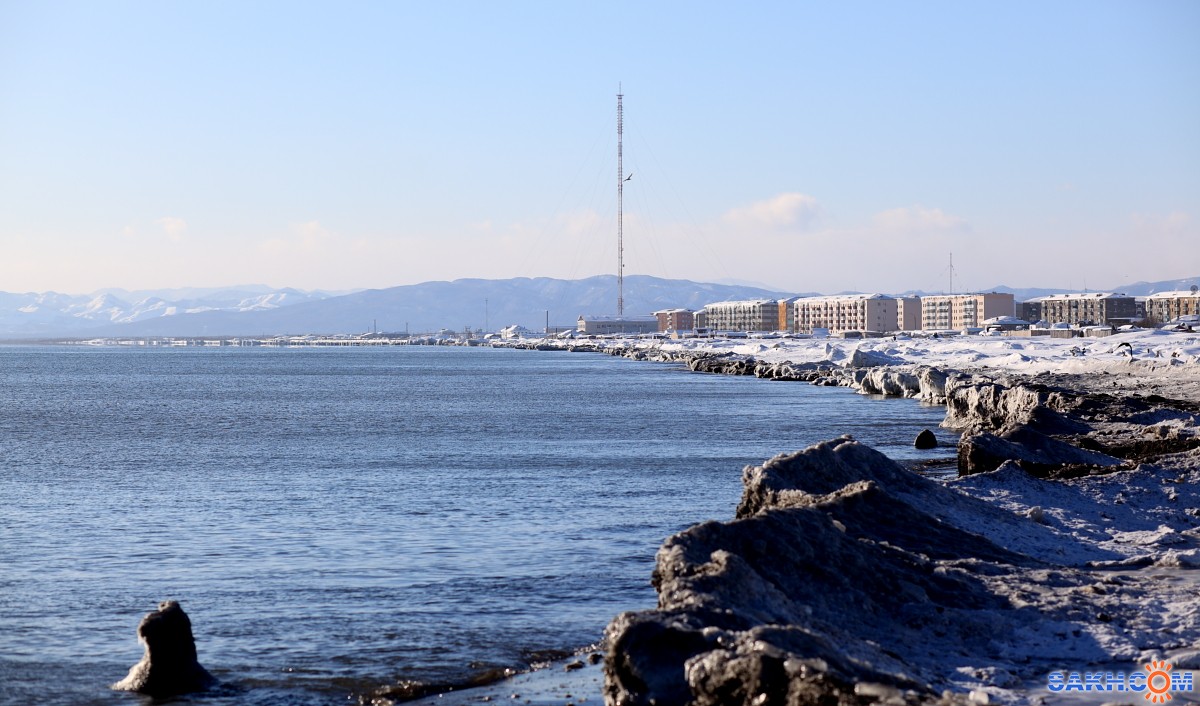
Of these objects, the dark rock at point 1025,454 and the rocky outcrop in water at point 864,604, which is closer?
the rocky outcrop in water at point 864,604

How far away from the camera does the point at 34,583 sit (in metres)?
15.1

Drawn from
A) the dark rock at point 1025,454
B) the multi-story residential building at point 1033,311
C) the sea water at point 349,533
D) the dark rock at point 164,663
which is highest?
the multi-story residential building at point 1033,311

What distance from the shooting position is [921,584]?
37.9 ft

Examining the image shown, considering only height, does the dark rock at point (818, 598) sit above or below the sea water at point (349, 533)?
above

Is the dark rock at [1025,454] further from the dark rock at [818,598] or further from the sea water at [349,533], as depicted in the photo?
the dark rock at [818,598]

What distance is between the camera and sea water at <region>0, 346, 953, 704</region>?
1181 cm

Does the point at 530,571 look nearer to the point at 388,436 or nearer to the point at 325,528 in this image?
the point at 325,528

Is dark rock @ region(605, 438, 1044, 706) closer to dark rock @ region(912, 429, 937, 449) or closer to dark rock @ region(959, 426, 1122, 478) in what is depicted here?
dark rock @ region(959, 426, 1122, 478)

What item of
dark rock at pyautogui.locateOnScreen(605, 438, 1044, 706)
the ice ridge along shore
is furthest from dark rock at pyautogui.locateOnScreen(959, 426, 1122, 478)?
dark rock at pyautogui.locateOnScreen(605, 438, 1044, 706)

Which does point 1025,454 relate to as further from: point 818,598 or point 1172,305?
point 1172,305

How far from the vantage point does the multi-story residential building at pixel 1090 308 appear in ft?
578

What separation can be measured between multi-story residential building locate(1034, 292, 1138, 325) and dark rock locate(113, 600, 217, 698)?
169060 mm

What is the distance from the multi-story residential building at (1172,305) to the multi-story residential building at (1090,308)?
2.89 metres

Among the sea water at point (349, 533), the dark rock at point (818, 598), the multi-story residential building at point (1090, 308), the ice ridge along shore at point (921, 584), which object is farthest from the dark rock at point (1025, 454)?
the multi-story residential building at point (1090, 308)
